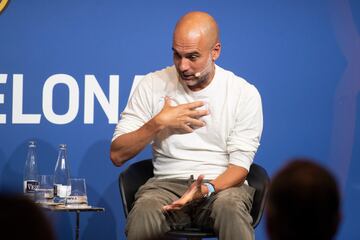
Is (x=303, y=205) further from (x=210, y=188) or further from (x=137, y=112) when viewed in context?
(x=137, y=112)

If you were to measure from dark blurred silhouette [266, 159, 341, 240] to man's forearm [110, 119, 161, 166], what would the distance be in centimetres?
219

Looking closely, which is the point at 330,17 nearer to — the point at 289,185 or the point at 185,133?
the point at 185,133

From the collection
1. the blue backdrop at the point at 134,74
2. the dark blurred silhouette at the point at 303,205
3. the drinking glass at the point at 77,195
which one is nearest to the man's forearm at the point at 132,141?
the drinking glass at the point at 77,195

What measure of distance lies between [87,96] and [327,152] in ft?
5.40

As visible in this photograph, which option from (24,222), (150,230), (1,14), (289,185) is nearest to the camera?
(24,222)

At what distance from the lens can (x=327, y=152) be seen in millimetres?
4625

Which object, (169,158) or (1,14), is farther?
(1,14)

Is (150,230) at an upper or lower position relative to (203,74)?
lower

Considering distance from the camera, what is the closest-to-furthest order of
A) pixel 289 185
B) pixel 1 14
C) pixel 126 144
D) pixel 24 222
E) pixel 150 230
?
pixel 24 222 → pixel 289 185 → pixel 150 230 → pixel 126 144 → pixel 1 14

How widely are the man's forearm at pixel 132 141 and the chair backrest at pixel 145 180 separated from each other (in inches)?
3.7

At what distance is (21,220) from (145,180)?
261cm

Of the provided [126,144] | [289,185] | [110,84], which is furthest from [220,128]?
[289,185]

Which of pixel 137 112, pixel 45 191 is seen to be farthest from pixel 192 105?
pixel 45 191

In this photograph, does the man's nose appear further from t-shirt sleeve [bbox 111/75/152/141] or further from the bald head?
t-shirt sleeve [bbox 111/75/152/141]
